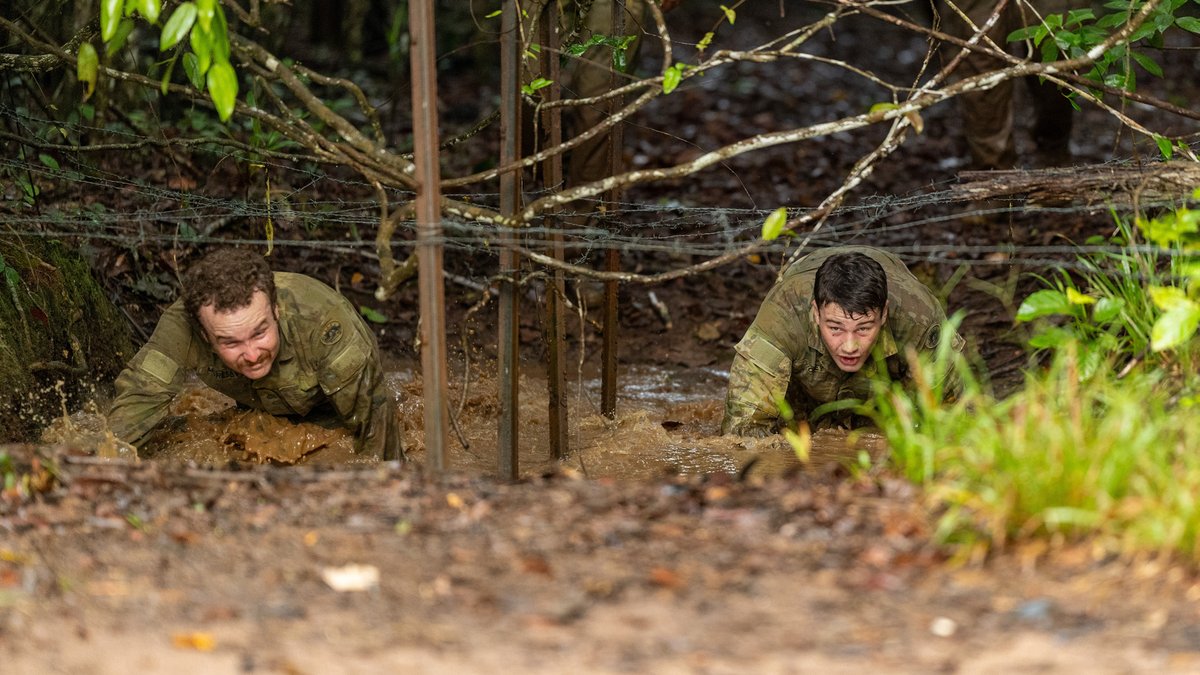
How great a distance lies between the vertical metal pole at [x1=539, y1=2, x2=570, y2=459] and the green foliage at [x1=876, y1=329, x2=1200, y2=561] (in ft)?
6.09

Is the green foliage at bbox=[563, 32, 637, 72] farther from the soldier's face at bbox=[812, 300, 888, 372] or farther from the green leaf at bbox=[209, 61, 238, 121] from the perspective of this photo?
the green leaf at bbox=[209, 61, 238, 121]

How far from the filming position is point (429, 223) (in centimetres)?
390

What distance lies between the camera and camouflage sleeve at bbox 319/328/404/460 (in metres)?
5.64

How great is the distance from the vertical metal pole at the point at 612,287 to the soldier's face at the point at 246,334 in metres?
1.47

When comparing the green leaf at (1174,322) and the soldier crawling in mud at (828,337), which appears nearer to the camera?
the green leaf at (1174,322)

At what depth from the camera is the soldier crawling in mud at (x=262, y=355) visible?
5.16m

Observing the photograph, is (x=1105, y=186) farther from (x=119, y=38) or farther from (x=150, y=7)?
(x=119, y=38)

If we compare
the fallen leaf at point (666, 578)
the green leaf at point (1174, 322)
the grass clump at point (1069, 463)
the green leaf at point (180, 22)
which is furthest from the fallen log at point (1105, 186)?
the green leaf at point (180, 22)

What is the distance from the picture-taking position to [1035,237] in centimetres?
832

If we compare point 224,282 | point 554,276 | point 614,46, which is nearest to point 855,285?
point 554,276

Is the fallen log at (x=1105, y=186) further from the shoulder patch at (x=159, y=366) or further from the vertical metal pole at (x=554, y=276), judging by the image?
the shoulder patch at (x=159, y=366)

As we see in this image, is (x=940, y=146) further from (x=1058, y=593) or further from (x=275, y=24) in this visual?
(x=1058, y=593)

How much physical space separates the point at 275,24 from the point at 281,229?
2688mm

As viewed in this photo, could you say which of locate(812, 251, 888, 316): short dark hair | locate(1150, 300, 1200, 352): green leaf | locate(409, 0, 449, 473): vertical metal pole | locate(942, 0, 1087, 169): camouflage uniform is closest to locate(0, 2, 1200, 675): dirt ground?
locate(409, 0, 449, 473): vertical metal pole
